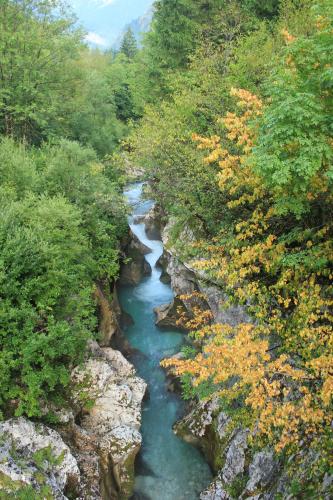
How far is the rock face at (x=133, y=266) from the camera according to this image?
24.3 m

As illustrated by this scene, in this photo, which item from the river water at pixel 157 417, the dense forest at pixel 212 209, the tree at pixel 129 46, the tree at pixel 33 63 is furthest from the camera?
the tree at pixel 129 46

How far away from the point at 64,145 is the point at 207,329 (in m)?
15.2

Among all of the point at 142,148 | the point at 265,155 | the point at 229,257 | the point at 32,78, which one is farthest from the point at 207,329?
the point at 32,78

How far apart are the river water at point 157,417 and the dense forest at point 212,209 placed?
219cm

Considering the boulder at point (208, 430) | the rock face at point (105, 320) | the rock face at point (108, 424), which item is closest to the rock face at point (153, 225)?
the rock face at point (105, 320)

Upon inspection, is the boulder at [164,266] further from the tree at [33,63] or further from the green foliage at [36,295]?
the tree at [33,63]

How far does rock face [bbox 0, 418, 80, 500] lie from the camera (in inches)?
375

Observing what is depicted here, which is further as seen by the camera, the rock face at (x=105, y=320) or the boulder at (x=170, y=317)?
the boulder at (x=170, y=317)

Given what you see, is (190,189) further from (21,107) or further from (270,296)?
(21,107)

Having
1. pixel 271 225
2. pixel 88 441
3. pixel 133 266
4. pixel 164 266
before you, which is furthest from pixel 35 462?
pixel 164 266

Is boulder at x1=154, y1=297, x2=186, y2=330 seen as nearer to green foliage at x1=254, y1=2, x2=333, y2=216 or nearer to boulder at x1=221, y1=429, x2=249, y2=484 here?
boulder at x1=221, y1=429, x2=249, y2=484

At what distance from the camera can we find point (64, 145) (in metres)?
21.1

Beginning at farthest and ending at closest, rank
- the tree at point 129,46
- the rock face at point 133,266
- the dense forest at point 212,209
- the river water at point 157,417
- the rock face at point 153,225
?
1. the tree at point 129,46
2. the rock face at point 153,225
3. the rock face at point 133,266
4. the river water at point 157,417
5. the dense forest at point 212,209

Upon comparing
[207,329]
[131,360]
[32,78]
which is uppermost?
[32,78]
